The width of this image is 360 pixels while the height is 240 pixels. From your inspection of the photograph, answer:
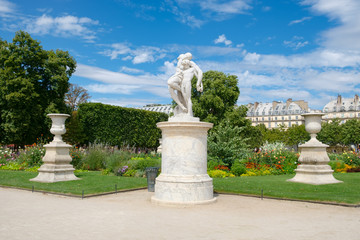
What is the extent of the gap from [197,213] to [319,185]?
5978 millimetres

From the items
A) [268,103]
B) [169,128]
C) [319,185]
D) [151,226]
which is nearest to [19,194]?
[169,128]

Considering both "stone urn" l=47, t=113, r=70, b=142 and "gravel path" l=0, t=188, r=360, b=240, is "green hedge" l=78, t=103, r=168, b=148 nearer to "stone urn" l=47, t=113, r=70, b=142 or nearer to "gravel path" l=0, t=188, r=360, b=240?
"stone urn" l=47, t=113, r=70, b=142

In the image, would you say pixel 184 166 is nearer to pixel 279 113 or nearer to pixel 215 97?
pixel 215 97

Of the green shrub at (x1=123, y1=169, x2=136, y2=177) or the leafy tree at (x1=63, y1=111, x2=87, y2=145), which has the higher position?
the leafy tree at (x1=63, y1=111, x2=87, y2=145)

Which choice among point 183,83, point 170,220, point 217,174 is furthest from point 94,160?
point 170,220

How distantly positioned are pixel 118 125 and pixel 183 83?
21367mm

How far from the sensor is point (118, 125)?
93.7 feet

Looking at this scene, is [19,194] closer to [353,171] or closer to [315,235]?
[315,235]

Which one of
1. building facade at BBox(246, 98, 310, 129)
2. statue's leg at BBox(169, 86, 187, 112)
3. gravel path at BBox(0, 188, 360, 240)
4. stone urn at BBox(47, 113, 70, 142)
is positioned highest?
building facade at BBox(246, 98, 310, 129)

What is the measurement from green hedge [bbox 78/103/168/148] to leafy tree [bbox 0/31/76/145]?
7.41 ft

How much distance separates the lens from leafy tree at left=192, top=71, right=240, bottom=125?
29.0 metres

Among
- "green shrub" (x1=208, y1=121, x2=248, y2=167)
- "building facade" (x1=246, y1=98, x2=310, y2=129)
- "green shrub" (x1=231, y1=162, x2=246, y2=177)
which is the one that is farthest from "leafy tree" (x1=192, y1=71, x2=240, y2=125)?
"building facade" (x1=246, y1=98, x2=310, y2=129)

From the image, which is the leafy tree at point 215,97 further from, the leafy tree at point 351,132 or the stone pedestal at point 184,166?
the leafy tree at point 351,132

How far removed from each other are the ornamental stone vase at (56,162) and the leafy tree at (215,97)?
17603mm
